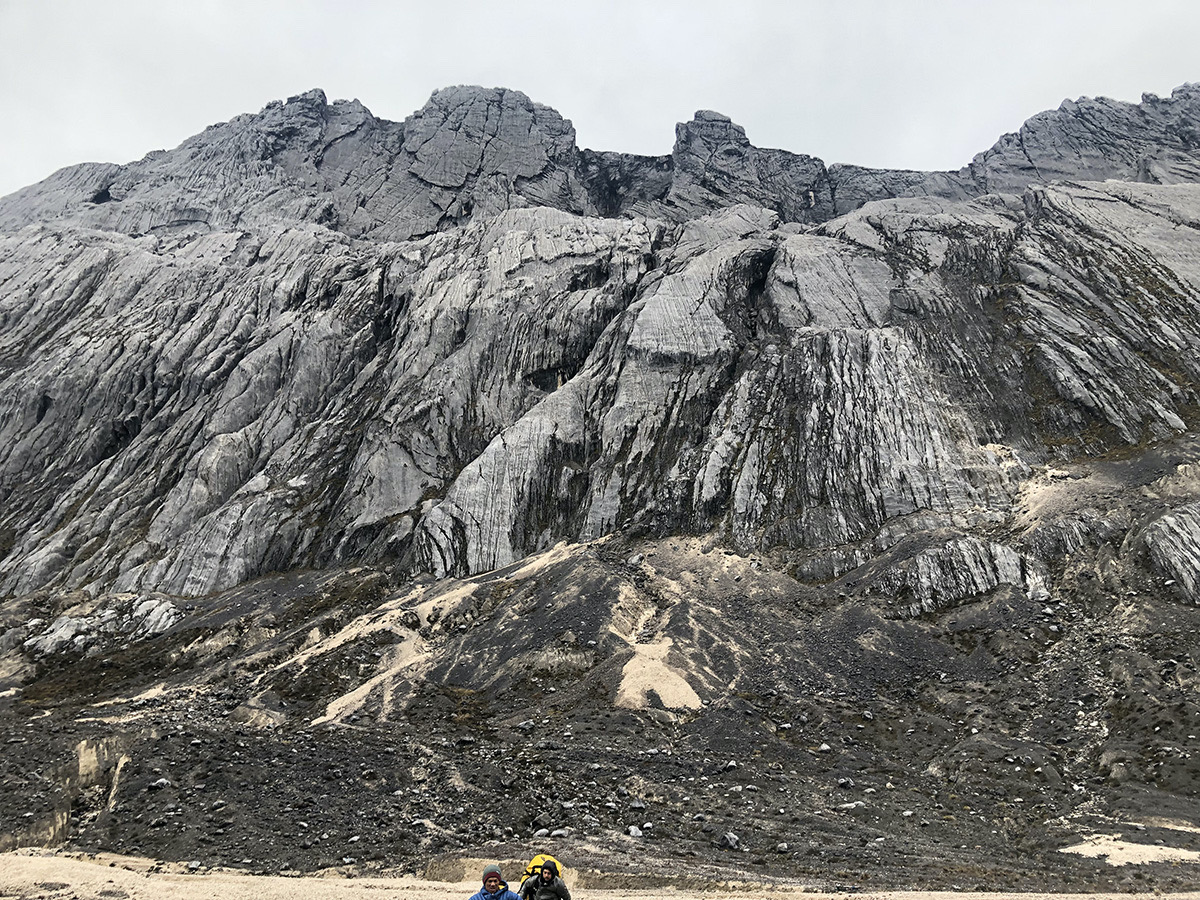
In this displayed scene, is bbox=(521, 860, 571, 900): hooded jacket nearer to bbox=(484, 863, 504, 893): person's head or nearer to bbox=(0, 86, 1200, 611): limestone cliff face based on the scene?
bbox=(484, 863, 504, 893): person's head

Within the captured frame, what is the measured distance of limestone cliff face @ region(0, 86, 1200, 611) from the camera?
57.8m

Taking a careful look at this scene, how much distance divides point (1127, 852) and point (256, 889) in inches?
1148

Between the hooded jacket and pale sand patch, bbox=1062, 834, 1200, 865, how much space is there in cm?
2320

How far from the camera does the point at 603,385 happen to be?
72875 mm

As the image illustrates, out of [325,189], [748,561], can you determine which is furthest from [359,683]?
[325,189]

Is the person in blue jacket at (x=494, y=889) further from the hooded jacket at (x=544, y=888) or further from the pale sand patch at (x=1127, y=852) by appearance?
the pale sand patch at (x=1127, y=852)

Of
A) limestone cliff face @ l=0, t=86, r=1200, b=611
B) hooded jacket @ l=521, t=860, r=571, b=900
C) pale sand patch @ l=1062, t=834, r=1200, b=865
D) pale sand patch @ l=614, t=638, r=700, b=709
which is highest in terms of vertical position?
limestone cliff face @ l=0, t=86, r=1200, b=611

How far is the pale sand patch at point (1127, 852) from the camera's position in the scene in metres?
23.1

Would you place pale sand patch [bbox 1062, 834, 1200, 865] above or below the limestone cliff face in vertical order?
below

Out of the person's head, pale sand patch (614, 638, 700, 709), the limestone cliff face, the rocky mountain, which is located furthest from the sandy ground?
the limestone cliff face

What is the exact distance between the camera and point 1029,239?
80125 millimetres

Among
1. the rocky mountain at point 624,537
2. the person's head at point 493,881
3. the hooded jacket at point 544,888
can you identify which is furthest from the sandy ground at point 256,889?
the person's head at point 493,881

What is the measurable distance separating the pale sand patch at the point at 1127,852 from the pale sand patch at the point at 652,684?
18367 mm

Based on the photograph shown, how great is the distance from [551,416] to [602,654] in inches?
1257
